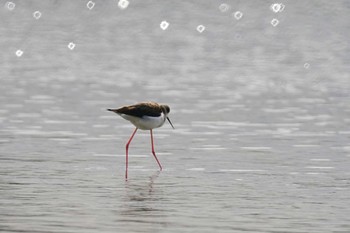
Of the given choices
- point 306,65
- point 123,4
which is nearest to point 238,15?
point 123,4

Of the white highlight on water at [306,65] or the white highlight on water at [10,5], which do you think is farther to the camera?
the white highlight on water at [10,5]

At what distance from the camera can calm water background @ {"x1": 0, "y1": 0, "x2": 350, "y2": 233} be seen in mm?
12383

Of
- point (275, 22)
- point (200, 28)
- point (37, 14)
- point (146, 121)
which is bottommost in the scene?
point (146, 121)

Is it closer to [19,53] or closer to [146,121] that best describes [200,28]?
[19,53]

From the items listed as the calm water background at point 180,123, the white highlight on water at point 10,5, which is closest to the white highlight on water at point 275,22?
the calm water background at point 180,123

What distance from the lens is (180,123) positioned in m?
22.8

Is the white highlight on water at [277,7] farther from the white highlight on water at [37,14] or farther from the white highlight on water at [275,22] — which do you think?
the white highlight on water at [37,14]

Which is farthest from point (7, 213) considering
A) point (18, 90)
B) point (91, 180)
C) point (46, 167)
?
point (18, 90)

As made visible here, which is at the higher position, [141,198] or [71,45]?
[71,45]

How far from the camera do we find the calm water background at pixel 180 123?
12383mm

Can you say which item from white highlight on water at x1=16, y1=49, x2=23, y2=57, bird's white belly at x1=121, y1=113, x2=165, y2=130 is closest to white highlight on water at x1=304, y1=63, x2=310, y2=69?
white highlight on water at x1=16, y1=49, x2=23, y2=57

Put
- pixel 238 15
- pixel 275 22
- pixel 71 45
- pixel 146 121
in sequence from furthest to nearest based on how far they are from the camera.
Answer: pixel 238 15, pixel 275 22, pixel 71 45, pixel 146 121

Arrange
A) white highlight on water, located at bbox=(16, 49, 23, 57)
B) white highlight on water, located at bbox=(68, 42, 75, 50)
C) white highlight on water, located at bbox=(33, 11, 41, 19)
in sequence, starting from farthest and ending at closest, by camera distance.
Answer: white highlight on water, located at bbox=(33, 11, 41, 19) → white highlight on water, located at bbox=(68, 42, 75, 50) → white highlight on water, located at bbox=(16, 49, 23, 57)

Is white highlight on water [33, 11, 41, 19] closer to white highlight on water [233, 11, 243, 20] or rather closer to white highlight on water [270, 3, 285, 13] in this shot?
white highlight on water [233, 11, 243, 20]
